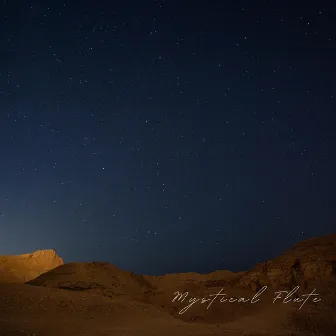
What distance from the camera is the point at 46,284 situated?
68.1 feet

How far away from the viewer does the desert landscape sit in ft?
36.9

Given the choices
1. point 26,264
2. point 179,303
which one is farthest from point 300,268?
point 26,264

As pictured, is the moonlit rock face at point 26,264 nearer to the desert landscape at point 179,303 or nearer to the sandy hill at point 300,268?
the desert landscape at point 179,303

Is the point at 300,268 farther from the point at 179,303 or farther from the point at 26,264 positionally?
the point at 26,264

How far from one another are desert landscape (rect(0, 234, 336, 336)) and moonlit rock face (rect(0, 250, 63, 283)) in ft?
83.5

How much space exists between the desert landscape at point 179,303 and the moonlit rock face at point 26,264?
25.4 m

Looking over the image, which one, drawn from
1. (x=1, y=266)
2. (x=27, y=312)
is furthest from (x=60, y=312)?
(x=1, y=266)

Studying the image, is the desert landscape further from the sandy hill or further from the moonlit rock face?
the moonlit rock face

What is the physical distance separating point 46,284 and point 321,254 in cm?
1728

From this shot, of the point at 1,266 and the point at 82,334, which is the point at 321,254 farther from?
the point at 1,266

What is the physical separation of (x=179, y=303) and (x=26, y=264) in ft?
125

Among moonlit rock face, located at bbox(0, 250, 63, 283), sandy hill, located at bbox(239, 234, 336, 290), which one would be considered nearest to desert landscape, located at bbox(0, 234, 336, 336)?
sandy hill, located at bbox(239, 234, 336, 290)

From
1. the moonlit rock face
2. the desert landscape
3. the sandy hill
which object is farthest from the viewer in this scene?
the moonlit rock face

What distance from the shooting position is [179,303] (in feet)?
66.9
